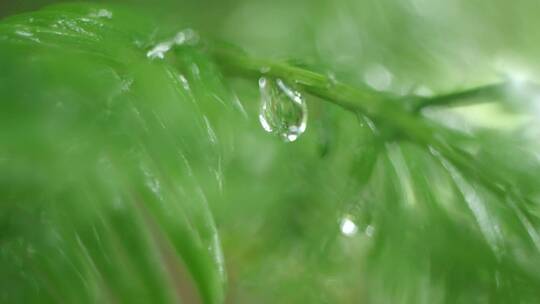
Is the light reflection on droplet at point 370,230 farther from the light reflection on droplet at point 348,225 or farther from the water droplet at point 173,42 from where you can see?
the water droplet at point 173,42

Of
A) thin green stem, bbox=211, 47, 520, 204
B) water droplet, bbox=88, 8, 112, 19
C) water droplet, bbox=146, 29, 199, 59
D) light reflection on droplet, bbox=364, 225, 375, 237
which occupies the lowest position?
light reflection on droplet, bbox=364, 225, 375, 237

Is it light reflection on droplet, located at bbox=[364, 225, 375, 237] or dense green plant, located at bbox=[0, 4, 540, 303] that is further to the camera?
light reflection on droplet, located at bbox=[364, 225, 375, 237]

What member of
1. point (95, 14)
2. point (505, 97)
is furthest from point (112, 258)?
point (505, 97)

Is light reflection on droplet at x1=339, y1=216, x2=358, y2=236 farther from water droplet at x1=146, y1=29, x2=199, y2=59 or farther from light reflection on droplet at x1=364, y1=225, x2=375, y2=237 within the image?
water droplet at x1=146, y1=29, x2=199, y2=59

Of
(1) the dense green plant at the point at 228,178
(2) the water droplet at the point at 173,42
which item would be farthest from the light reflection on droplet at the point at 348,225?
(2) the water droplet at the point at 173,42

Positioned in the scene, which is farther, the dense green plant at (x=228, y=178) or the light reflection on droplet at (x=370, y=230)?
the light reflection on droplet at (x=370, y=230)

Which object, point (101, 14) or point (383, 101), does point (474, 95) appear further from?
point (101, 14)

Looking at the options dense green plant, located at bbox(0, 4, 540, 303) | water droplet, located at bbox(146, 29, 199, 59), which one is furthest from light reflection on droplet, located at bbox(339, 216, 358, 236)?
water droplet, located at bbox(146, 29, 199, 59)
